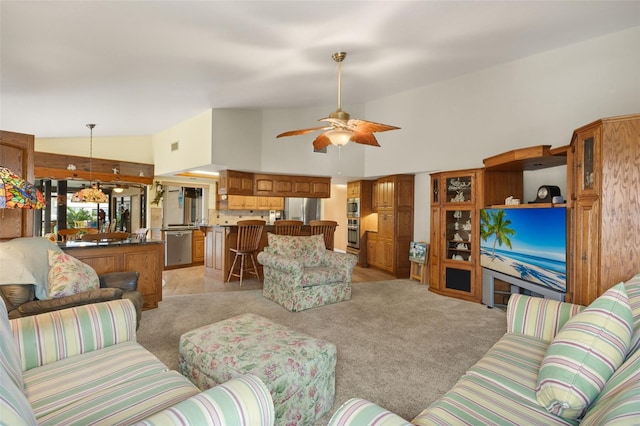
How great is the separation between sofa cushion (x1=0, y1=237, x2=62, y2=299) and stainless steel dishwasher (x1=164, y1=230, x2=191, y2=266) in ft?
13.3

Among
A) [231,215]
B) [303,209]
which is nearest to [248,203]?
[231,215]

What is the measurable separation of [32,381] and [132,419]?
626mm

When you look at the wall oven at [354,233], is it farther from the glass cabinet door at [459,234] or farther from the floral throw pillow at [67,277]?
the floral throw pillow at [67,277]

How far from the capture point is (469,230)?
4.61m

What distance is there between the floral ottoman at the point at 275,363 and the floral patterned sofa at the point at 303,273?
1.69 m

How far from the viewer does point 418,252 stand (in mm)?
5469

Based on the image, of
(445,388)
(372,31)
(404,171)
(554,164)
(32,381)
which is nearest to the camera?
(32,381)

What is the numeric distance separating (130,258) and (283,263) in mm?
1786

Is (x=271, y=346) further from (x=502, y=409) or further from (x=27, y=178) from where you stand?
(x=27, y=178)

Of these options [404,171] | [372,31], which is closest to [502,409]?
[372,31]

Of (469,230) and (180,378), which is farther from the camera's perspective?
(469,230)

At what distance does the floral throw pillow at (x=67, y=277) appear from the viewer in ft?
7.67

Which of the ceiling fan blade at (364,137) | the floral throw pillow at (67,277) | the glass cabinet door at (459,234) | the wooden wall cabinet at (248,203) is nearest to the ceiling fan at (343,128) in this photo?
the ceiling fan blade at (364,137)

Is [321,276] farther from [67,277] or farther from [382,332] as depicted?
[67,277]
